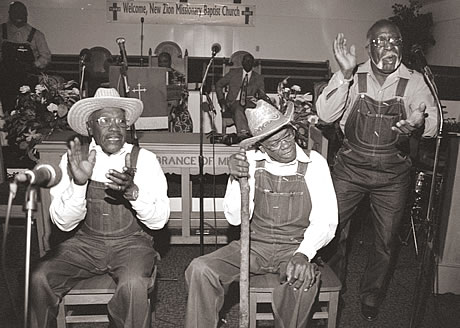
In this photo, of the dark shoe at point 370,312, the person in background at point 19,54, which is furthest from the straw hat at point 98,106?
the person in background at point 19,54

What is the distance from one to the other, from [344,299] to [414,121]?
143 centimetres

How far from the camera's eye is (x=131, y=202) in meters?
2.54

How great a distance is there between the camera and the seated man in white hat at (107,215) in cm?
240

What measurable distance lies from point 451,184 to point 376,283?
93 centimetres

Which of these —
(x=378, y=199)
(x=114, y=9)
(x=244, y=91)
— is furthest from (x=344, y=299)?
(x=114, y=9)

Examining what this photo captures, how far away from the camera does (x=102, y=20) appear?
421 inches

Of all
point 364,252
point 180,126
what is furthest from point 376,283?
point 180,126

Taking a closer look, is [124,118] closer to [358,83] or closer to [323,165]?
[323,165]

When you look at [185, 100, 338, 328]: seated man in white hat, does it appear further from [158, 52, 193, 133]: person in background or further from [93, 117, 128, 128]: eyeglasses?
[158, 52, 193, 133]: person in background

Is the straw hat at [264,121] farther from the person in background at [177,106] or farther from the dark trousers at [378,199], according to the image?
the person in background at [177,106]

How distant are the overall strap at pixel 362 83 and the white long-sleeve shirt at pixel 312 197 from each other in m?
0.70

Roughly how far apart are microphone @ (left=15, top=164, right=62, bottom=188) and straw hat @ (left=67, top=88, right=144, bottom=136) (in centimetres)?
99

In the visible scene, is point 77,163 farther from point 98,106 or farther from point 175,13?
point 175,13

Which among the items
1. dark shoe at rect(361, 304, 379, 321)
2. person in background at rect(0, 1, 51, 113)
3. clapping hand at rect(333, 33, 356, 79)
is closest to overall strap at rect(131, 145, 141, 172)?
clapping hand at rect(333, 33, 356, 79)
